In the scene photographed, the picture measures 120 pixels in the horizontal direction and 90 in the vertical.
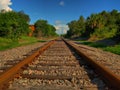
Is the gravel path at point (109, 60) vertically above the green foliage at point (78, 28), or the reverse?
the green foliage at point (78, 28)

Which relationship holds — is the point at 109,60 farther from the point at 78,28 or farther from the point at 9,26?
the point at 78,28

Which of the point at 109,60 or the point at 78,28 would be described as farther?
the point at 78,28

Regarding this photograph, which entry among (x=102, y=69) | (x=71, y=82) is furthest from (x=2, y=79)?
(x=102, y=69)

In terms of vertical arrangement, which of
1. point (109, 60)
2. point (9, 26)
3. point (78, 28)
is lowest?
point (109, 60)

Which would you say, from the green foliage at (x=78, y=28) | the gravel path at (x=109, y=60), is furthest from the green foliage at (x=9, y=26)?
the green foliage at (x=78, y=28)

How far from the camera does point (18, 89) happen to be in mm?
4027

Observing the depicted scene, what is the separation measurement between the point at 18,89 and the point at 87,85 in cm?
122

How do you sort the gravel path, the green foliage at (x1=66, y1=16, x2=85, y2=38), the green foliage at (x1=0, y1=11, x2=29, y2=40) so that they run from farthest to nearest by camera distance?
the green foliage at (x1=66, y1=16, x2=85, y2=38)
the green foliage at (x1=0, y1=11, x2=29, y2=40)
the gravel path

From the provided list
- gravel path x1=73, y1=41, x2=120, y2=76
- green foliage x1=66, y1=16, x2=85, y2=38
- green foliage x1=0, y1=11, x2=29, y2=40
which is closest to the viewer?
gravel path x1=73, y1=41, x2=120, y2=76

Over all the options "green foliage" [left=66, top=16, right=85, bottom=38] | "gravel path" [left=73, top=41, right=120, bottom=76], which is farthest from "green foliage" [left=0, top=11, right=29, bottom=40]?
"green foliage" [left=66, top=16, right=85, bottom=38]

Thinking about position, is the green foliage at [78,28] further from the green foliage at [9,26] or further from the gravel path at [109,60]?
the gravel path at [109,60]

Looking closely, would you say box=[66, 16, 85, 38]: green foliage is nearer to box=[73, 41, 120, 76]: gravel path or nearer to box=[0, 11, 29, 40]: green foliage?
box=[0, 11, 29, 40]: green foliage

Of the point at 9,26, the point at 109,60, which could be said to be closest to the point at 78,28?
the point at 9,26

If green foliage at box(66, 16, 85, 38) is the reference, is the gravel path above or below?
below
